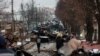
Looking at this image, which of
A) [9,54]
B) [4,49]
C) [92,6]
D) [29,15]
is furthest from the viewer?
[29,15]

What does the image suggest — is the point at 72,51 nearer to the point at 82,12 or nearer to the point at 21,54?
the point at 21,54

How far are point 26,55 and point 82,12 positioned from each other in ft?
116

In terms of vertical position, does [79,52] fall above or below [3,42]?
below

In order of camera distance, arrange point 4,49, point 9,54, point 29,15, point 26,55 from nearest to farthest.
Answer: point 9,54
point 4,49
point 26,55
point 29,15

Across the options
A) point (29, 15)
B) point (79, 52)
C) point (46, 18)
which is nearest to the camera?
point (79, 52)

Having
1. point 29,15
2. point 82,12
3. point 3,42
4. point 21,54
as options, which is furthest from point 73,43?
point 29,15

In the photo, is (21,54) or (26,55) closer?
(26,55)

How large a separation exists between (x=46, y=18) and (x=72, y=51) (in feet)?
346

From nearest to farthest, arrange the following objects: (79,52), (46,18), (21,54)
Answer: (21,54), (79,52), (46,18)

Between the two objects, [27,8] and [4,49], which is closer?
[4,49]

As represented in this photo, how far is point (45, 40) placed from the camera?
4894cm

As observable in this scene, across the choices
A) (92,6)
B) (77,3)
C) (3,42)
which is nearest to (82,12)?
(77,3)

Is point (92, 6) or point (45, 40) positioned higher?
point (92, 6)

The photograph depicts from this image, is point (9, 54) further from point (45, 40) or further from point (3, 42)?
point (45, 40)
